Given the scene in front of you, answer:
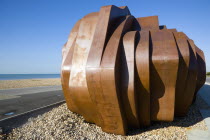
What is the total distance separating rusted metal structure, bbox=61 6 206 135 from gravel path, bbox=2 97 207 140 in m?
0.38

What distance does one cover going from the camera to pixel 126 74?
5621 millimetres

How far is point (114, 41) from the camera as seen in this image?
5828 millimetres

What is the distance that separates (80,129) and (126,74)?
316 cm

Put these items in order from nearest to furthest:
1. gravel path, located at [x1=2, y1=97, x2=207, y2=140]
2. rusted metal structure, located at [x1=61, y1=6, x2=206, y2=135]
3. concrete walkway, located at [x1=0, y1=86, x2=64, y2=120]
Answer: rusted metal structure, located at [x1=61, y1=6, x2=206, y2=135] → gravel path, located at [x1=2, y1=97, x2=207, y2=140] → concrete walkway, located at [x1=0, y1=86, x2=64, y2=120]

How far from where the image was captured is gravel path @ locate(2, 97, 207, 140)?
583 cm

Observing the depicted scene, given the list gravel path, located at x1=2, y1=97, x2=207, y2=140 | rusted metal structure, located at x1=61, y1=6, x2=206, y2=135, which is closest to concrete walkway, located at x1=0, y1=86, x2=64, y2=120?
gravel path, located at x1=2, y1=97, x2=207, y2=140

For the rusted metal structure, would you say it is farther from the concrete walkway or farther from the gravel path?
the concrete walkway

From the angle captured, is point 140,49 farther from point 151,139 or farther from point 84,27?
point 151,139

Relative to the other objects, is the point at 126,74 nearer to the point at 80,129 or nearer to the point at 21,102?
the point at 80,129

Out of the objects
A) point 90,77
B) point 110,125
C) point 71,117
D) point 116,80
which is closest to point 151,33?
point 116,80

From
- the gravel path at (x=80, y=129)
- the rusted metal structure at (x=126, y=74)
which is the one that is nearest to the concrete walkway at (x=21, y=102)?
the gravel path at (x=80, y=129)

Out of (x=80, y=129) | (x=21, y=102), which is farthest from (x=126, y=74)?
(x=21, y=102)

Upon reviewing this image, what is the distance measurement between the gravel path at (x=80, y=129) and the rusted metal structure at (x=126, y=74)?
38cm

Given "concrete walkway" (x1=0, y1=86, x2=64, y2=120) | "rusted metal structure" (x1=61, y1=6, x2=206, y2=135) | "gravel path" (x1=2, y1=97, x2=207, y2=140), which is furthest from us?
"concrete walkway" (x1=0, y1=86, x2=64, y2=120)
